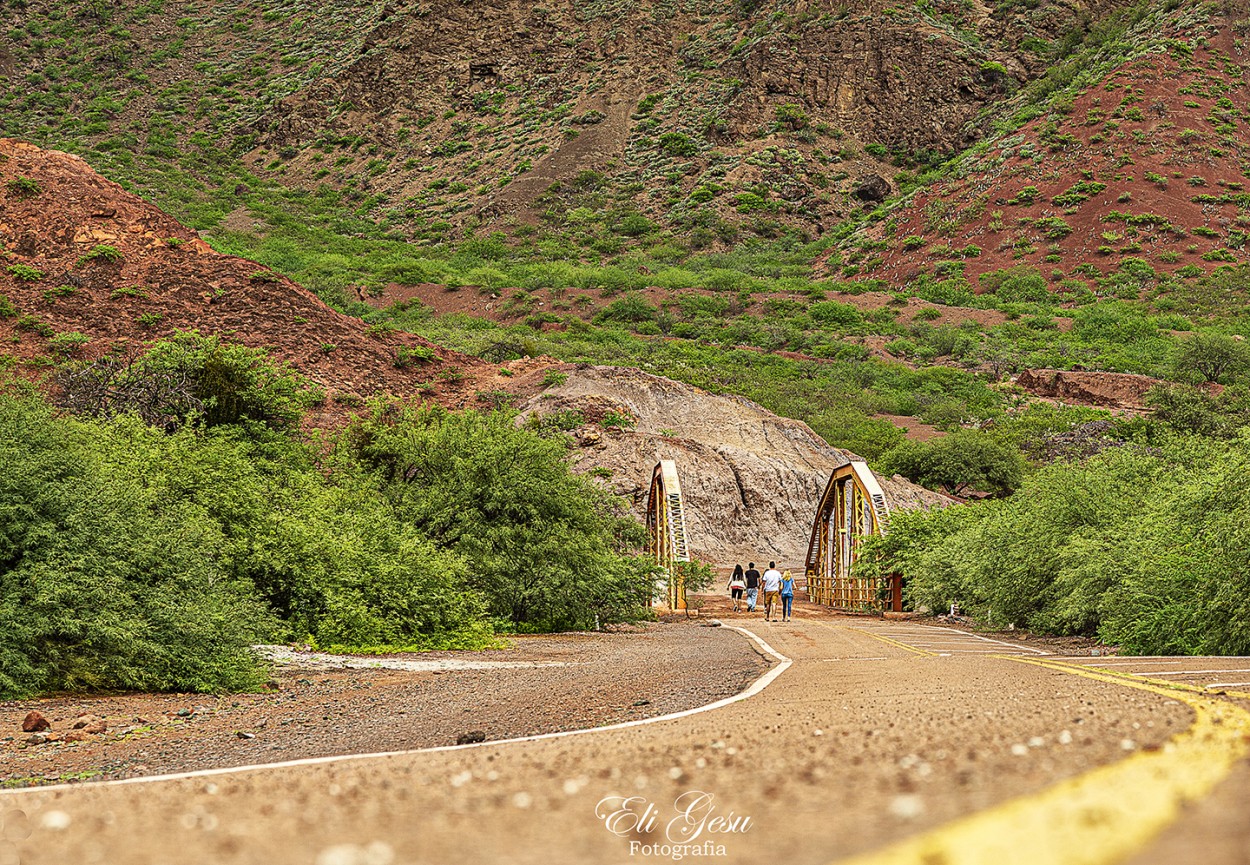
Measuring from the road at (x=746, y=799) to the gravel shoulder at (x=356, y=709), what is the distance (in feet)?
8.42

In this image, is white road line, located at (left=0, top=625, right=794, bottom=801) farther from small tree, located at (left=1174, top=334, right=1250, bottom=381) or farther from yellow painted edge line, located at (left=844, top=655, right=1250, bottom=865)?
small tree, located at (left=1174, top=334, right=1250, bottom=381)

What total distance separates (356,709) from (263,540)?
640cm

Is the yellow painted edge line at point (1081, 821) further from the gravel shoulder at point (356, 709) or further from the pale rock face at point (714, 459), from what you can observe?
the pale rock face at point (714, 459)

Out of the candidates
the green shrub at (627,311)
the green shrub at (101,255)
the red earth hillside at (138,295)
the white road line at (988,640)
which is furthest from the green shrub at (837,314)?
the white road line at (988,640)

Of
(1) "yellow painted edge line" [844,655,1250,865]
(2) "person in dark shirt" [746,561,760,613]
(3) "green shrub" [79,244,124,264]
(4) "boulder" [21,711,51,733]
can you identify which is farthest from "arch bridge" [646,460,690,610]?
(1) "yellow painted edge line" [844,655,1250,865]

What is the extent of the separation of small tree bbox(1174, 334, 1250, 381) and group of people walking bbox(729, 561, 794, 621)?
35.3 metres

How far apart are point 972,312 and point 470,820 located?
235 ft

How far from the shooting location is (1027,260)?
76500 mm

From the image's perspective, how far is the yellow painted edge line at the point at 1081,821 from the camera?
193 centimetres

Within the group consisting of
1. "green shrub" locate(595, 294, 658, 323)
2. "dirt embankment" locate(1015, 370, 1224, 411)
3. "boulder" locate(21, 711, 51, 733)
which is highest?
"green shrub" locate(595, 294, 658, 323)

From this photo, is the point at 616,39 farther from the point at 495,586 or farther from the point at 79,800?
the point at 79,800

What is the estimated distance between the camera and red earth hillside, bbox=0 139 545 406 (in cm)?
3247

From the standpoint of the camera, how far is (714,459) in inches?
1575

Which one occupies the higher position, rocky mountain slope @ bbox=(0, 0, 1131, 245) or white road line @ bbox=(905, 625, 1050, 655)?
rocky mountain slope @ bbox=(0, 0, 1131, 245)
